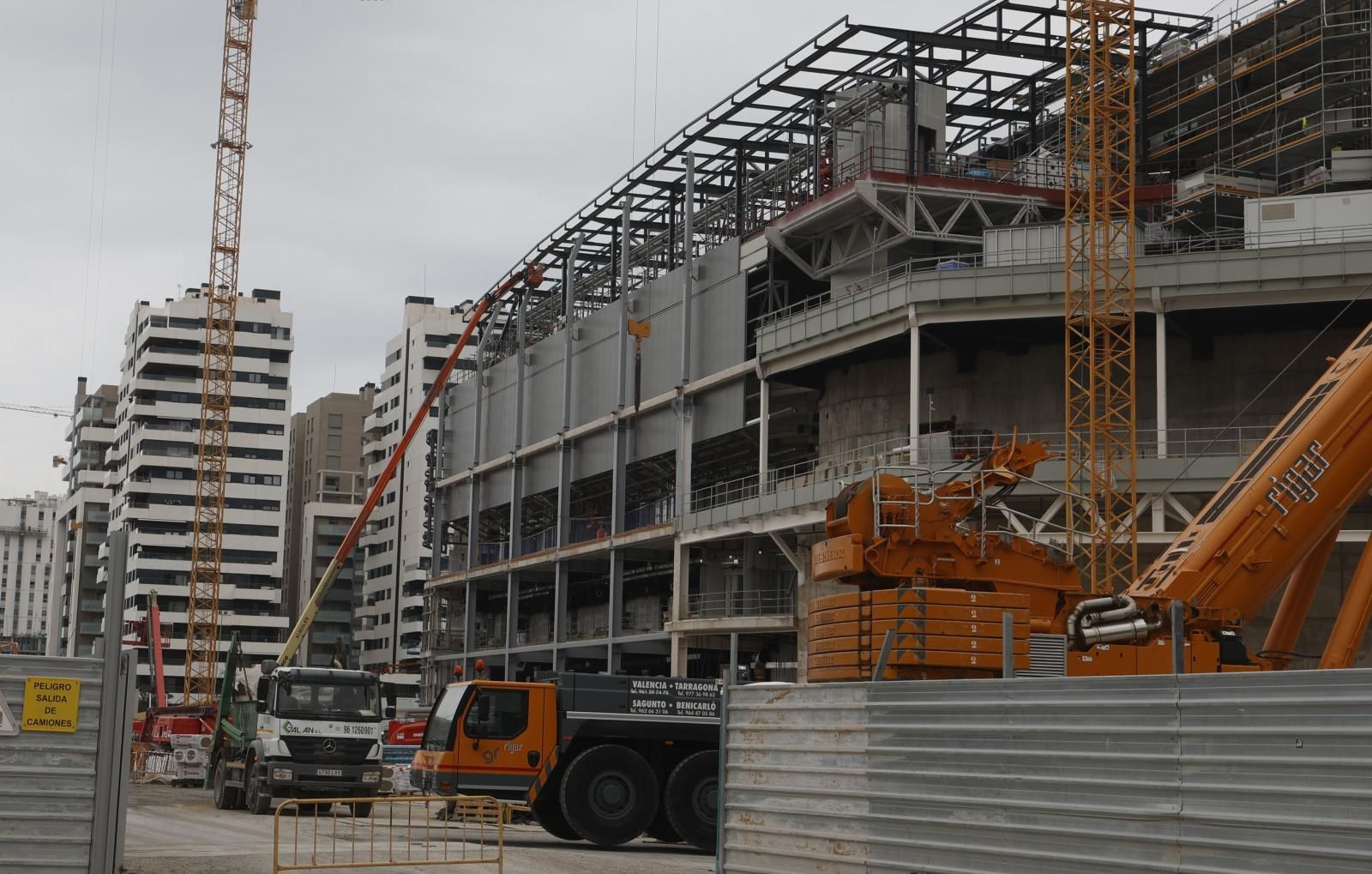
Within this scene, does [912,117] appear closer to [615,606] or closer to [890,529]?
[615,606]

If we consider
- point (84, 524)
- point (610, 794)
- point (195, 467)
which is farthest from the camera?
point (84, 524)

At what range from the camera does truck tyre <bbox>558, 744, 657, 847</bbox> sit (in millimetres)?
25547

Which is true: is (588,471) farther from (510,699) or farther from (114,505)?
(114,505)

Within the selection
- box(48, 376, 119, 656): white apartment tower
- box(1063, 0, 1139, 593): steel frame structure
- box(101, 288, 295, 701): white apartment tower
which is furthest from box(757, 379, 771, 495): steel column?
box(48, 376, 119, 656): white apartment tower

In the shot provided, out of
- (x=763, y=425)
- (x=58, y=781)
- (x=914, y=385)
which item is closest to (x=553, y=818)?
(x=58, y=781)

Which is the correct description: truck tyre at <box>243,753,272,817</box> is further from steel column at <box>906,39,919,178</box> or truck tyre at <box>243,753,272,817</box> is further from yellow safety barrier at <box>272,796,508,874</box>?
steel column at <box>906,39,919,178</box>

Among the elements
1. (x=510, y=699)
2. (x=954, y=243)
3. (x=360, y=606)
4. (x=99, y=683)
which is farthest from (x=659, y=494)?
(x=360, y=606)

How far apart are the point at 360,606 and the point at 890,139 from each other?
106m

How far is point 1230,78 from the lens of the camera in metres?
59.5

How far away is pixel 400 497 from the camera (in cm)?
14162

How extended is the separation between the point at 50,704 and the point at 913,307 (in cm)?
3885

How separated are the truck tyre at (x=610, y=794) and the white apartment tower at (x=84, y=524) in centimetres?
13248

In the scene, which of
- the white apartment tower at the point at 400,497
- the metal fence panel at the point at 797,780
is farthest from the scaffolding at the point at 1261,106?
the white apartment tower at the point at 400,497

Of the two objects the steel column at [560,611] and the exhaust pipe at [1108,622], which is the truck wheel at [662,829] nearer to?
the exhaust pipe at [1108,622]
